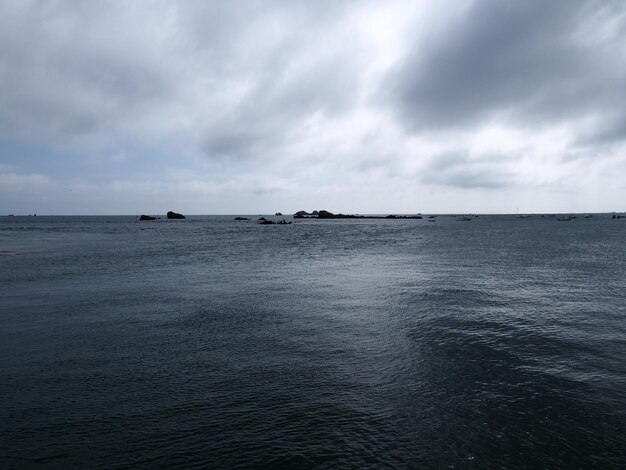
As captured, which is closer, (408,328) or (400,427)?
(400,427)

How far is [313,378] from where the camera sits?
13.5 meters

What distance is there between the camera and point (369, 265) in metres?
44.4

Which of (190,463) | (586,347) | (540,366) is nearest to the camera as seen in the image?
(190,463)

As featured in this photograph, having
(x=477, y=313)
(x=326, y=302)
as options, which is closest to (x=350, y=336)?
(x=326, y=302)

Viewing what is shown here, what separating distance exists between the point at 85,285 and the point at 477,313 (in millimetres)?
30410

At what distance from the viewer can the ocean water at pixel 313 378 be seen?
952cm

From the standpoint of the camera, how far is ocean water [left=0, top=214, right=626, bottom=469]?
9.52 m

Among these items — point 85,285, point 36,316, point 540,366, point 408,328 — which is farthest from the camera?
point 85,285

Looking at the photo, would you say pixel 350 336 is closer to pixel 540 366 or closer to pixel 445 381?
pixel 445 381

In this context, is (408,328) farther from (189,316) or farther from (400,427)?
(189,316)

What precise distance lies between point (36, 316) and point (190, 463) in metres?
18.2

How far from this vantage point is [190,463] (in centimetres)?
903

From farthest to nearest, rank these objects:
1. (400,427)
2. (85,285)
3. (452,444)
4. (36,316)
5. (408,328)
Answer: (85,285) → (36,316) → (408,328) → (400,427) → (452,444)

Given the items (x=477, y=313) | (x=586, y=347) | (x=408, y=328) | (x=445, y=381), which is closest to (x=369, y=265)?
(x=477, y=313)
